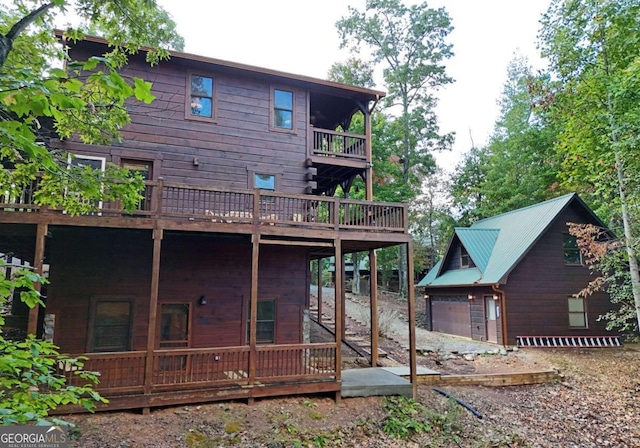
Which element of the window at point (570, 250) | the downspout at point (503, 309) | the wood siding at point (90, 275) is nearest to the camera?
the wood siding at point (90, 275)

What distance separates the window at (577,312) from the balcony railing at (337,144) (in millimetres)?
12176

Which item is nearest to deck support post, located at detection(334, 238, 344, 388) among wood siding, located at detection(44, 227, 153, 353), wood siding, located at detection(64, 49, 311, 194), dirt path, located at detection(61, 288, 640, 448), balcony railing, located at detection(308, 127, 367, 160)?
dirt path, located at detection(61, 288, 640, 448)

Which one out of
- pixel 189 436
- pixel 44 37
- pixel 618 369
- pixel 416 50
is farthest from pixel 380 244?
pixel 416 50

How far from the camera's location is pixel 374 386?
32.7ft

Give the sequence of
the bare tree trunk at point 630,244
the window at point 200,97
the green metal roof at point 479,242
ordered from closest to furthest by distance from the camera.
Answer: the window at point 200,97 → the bare tree trunk at point 630,244 → the green metal roof at point 479,242

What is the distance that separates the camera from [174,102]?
38.3 feet

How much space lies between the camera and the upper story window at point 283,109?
12.7 metres

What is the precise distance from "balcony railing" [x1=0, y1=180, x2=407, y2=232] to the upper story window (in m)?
2.70

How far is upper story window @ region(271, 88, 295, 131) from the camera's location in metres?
12.7

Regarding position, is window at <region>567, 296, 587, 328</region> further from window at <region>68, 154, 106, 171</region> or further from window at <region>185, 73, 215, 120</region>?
window at <region>68, 154, 106, 171</region>

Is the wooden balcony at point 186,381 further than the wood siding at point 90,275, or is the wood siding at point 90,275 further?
the wood siding at point 90,275

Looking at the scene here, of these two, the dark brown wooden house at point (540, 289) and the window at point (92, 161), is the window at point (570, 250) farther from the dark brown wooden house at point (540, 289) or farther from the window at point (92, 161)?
the window at point (92, 161)

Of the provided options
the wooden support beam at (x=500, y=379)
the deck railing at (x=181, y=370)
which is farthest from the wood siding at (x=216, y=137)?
the wooden support beam at (x=500, y=379)

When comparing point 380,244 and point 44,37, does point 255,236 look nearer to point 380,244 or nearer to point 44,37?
point 380,244
